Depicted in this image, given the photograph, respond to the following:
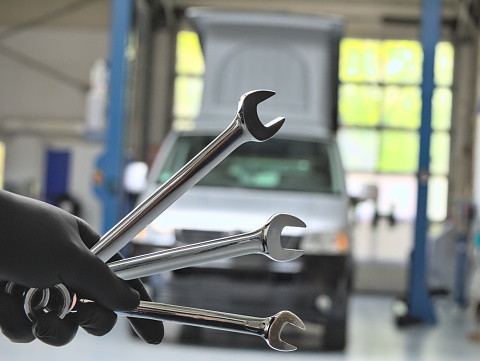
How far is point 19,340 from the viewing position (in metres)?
0.81

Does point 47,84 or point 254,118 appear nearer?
point 254,118

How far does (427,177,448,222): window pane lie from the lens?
46.2 feet

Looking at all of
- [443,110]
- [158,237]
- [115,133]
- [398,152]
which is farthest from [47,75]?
[158,237]

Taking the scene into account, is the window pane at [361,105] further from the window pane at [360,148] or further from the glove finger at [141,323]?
the glove finger at [141,323]

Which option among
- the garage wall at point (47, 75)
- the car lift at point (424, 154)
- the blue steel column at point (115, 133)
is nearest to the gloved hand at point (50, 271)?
the blue steel column at point (115, 133)

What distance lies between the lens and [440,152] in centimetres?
1423

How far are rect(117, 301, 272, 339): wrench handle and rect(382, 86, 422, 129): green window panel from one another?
13.5 meters

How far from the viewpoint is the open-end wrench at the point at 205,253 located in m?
0.78

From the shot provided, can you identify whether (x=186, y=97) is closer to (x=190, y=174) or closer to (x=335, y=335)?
(x=335, y=335)

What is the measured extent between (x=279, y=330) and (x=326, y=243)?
475 cm

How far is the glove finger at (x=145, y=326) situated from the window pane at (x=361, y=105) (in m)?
13.3

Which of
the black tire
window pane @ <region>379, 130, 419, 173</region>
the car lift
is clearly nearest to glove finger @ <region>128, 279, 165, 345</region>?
the black tire

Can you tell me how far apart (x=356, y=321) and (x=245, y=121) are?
7727 mm

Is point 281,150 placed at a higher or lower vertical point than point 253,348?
higher
